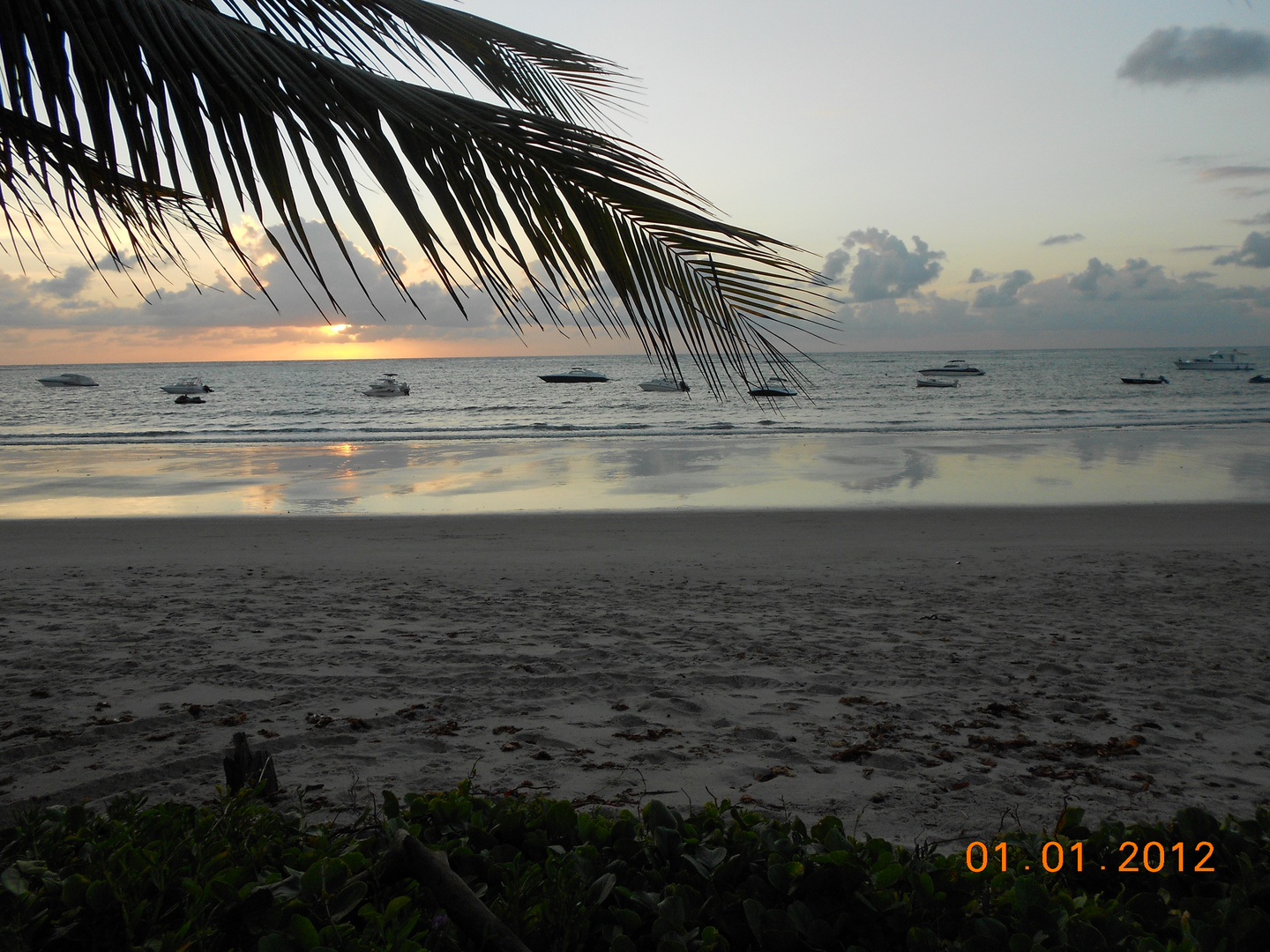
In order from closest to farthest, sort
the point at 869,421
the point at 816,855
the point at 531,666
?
the point at 816,855, the point at 531,666, the point at 869,421

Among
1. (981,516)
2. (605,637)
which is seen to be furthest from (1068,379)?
(605,637)

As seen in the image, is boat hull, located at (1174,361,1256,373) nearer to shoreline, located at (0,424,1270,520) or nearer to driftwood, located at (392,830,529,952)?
shoreline, located at (0,424,1270,520)

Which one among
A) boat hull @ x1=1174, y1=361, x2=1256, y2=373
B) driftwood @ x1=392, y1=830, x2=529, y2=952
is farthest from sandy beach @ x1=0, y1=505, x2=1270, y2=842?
boat hull @ x1=1174, y1=361, x2=1256, y2=373

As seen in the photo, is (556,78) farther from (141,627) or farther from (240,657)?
(141,627)

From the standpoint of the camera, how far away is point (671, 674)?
16.7 ft

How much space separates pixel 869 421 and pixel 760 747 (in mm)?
29028

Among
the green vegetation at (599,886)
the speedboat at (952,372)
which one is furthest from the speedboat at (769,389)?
the speedboat at (952,372)

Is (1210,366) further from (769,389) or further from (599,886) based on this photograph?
(599,886)

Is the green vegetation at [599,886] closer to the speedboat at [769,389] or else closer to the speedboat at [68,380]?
the speedboat at [769,389]

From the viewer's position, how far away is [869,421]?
31.5m
